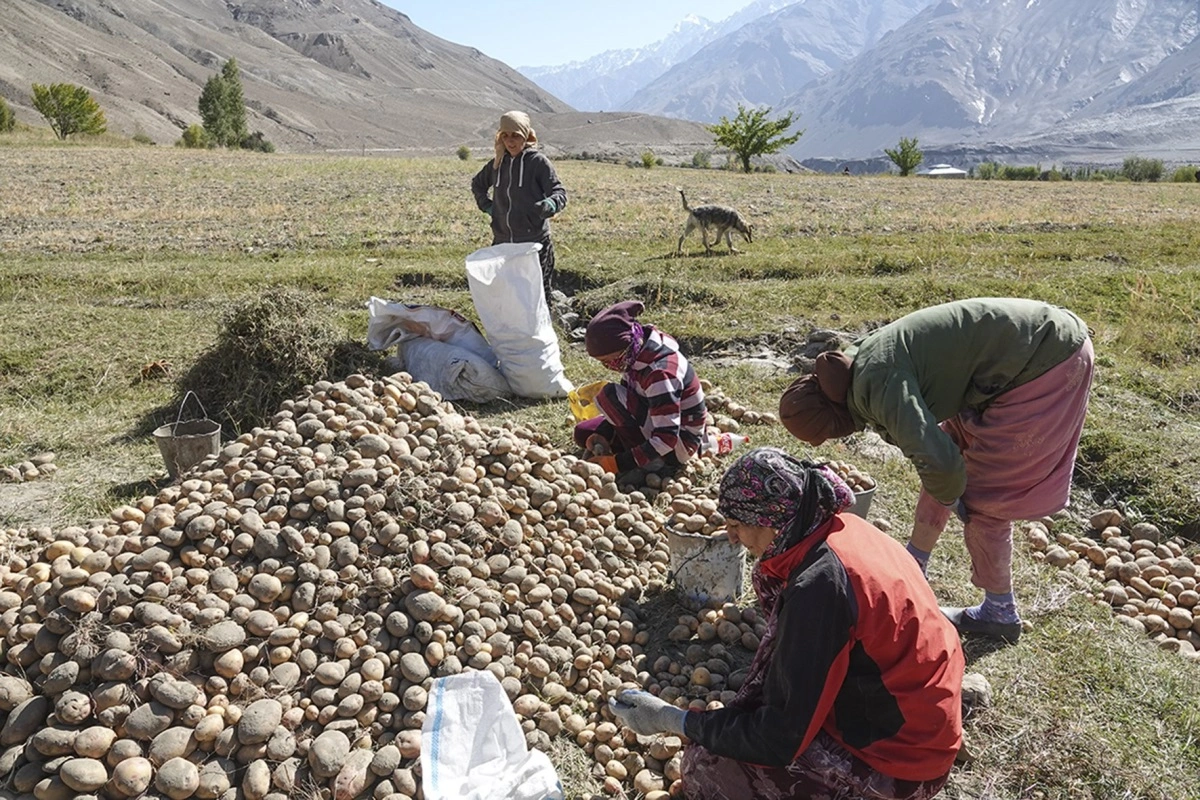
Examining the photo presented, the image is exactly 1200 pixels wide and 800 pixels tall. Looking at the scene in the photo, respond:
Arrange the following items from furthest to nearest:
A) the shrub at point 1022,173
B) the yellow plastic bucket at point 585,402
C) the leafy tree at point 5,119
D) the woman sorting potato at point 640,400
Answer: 1. the shrub at point 1022,173
2. the leafy tree at point 5,119
3. the yellow plastic bucket at point 585,402
4. the woman sorting potato at point 640,400

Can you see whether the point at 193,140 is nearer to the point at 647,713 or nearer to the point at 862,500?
the point at 862,500

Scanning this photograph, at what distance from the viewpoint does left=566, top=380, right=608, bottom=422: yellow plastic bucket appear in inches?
196

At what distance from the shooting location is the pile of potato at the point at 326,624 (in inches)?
97.5

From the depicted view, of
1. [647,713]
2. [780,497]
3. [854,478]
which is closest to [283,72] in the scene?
[854,478]

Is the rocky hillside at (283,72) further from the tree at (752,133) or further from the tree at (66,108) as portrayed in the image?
the tree at (752,133)

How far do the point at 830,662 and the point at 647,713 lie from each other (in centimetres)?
66

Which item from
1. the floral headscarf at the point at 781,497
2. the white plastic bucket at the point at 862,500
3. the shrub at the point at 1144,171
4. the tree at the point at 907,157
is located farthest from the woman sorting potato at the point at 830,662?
the shrub at the point at 1144,171

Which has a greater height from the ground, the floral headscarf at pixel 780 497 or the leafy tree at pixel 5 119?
the leafy tree at pixel 5 119

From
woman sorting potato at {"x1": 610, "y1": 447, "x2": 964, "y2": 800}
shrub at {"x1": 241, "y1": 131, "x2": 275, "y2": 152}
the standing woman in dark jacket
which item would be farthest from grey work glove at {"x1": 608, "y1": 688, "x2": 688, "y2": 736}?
shrub at {"x1": 241, "y1": 131, "x2": 275, "y2": 152}

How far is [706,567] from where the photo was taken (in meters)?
3.31

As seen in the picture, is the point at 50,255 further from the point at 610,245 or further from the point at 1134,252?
the point at 1134,252

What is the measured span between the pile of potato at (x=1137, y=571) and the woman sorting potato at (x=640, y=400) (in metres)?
1.89

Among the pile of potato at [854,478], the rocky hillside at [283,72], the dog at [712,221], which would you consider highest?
the rocky hillside at [283,72]

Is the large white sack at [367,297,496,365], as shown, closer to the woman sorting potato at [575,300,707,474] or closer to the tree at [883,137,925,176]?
the woman sorting potato at [575,300,707,474]
